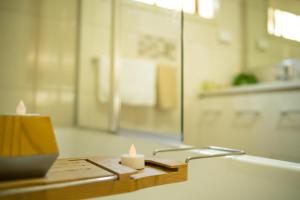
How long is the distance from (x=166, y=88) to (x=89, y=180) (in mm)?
1615

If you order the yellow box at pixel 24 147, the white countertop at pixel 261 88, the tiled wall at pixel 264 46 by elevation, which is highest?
the tiled wall at pixel 264 46

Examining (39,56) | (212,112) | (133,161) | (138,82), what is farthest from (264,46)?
(133,161)

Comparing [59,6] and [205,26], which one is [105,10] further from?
[205,26]

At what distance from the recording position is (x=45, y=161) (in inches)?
16.7

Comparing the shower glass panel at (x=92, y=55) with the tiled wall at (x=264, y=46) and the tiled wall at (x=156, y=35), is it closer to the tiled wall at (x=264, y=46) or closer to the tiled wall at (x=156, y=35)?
the tiled wall at (x=156, y=35)

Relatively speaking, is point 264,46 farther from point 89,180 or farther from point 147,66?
point 89,180

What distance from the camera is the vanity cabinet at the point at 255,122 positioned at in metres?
1.39

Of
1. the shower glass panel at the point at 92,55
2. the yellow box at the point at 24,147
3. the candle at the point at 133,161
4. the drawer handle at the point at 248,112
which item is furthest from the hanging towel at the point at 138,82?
the yellow box at the point at 24,147

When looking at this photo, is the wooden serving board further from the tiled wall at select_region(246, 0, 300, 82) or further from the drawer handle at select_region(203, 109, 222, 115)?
the tiled wall at select_region(246, 0, 300, 82)

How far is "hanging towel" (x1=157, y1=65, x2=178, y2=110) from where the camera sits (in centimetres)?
200

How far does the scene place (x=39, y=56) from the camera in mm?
1842

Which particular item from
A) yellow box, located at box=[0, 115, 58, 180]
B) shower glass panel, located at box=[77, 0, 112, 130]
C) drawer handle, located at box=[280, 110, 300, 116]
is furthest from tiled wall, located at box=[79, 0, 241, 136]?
yellow box, located at box=[0, 115, 58, 180]

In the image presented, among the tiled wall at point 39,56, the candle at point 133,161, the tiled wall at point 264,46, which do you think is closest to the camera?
the candle at point 133,161

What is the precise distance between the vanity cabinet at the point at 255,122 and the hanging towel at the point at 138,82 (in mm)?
468
